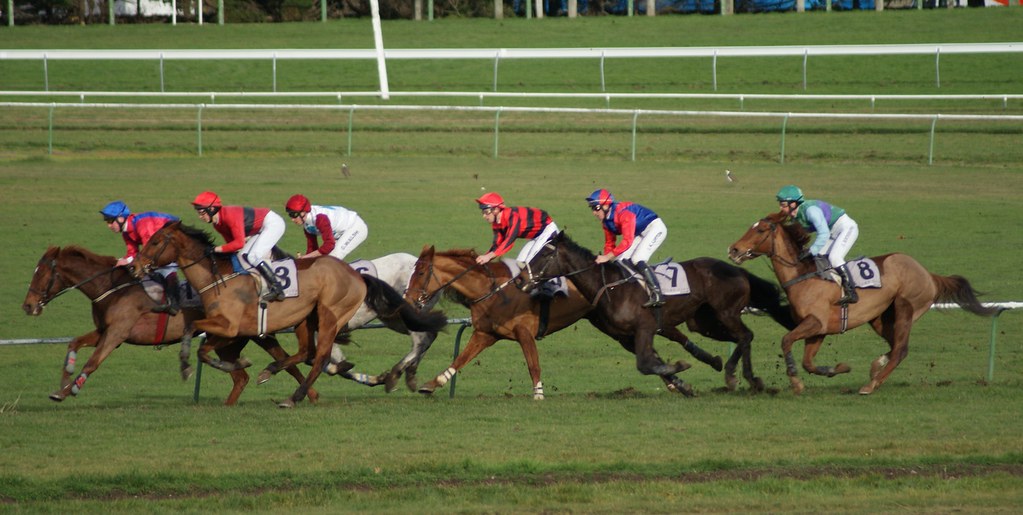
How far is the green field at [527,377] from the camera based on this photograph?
353 inches

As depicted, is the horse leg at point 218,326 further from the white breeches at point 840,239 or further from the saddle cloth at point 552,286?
the white breeches at point 840,239

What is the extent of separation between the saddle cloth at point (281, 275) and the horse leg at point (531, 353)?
2.28 metres

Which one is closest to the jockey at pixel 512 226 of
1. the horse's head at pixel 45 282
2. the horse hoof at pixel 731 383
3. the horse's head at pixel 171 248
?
the horse hoof at pixel 731 383

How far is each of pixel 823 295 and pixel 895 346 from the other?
0.96m

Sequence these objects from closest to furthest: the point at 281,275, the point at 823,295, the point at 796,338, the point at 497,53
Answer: the point at 281,275 < the point at 796,338 < the point at 823,295 < the point at 497,53

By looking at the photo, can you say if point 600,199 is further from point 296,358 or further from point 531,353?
point 296,358

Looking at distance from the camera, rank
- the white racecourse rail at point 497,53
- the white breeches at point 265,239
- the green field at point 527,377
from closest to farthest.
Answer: the green field at point 527,377
the white breeches at point 265,239
the white racecourse rail at point 497,53

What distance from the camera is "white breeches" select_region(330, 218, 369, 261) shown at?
14727 millimetres

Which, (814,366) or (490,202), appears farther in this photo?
(490,202)

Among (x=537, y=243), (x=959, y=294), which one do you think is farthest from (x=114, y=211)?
(x=959, y=294)

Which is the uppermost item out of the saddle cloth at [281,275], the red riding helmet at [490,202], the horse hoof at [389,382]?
the red riding helmet at [490,202]

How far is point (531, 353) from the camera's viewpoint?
13.2 meters

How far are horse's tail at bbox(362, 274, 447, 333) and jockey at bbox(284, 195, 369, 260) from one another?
0.72 m

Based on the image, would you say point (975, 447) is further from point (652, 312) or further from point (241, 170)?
point (241, 170)
